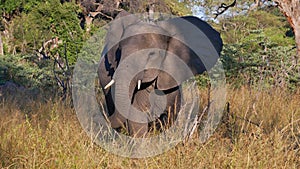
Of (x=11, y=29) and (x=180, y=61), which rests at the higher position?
(x=180, y=61)

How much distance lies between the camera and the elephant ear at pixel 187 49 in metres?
3.14

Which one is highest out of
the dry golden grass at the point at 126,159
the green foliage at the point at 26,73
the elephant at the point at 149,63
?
the elephant at the point at 149,63

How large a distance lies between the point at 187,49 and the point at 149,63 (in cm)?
60

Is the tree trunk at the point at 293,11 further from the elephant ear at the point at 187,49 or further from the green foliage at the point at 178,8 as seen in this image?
the green foliage at the point at 178,8

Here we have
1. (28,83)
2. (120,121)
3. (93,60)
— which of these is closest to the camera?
(120,121)

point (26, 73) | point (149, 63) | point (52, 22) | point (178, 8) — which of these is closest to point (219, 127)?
point (149, 63)

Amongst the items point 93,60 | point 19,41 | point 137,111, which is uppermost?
point 137,111

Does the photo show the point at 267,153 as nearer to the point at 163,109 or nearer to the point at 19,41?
the point at 163,109

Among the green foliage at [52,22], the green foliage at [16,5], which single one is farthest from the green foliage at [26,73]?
the green foliage at [16,5]

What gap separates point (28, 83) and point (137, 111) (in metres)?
4.67

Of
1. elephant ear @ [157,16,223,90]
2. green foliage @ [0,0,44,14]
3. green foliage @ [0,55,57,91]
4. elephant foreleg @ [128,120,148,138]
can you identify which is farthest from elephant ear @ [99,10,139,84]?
green foliage @ [0,0,44,14]

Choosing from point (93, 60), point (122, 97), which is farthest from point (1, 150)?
point (93, 60)

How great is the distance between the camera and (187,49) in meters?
3.38

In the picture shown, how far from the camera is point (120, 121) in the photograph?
289cm
